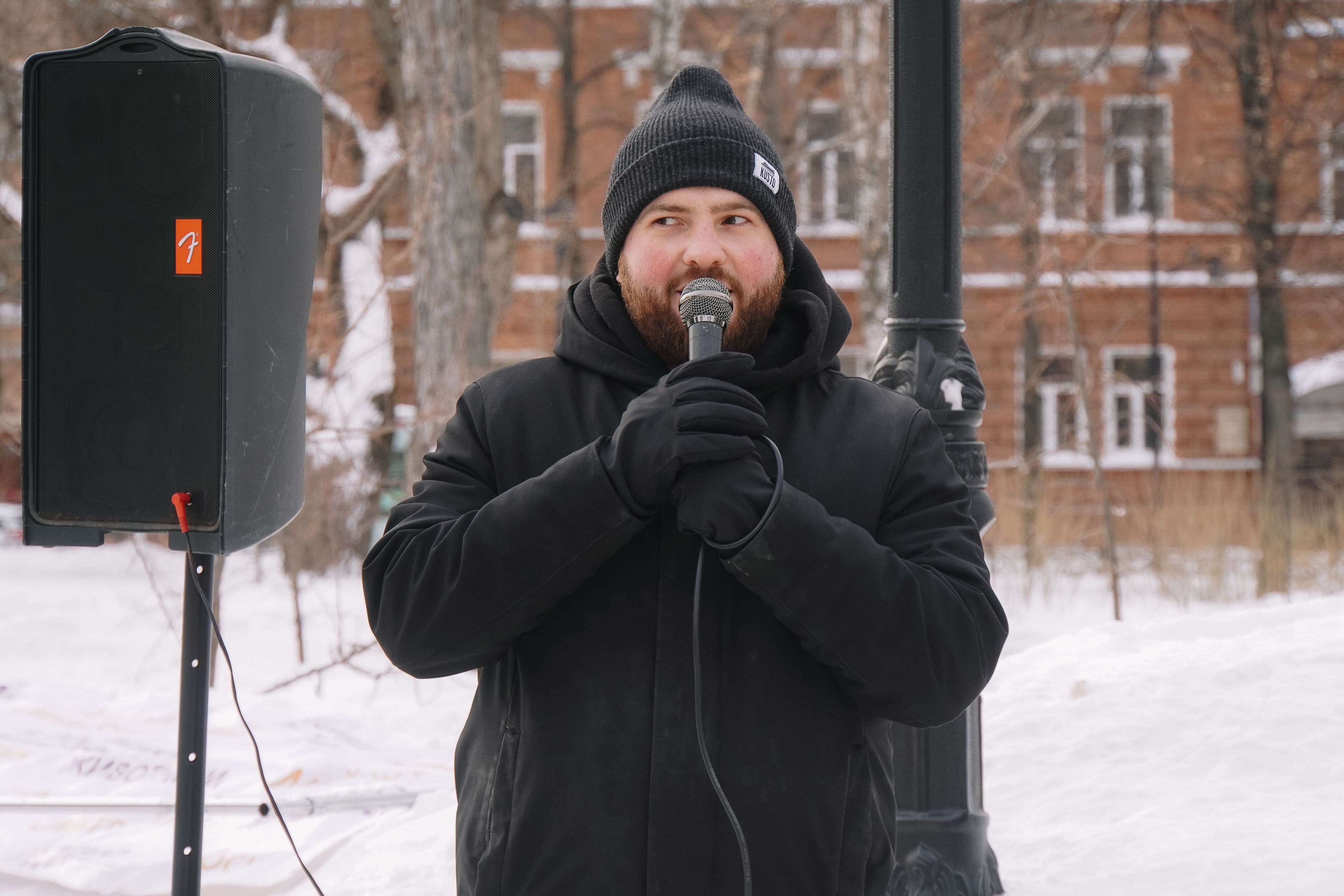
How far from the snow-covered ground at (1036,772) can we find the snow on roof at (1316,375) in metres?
13.9

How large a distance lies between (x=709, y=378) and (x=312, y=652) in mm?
8585

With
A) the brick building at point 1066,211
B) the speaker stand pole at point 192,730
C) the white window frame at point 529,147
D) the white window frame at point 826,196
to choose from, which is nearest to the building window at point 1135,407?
the brick building at point 1066,211

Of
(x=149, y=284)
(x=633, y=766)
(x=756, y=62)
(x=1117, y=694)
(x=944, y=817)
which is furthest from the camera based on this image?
(x=756, y=62)

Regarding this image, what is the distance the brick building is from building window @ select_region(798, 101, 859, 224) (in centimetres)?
5

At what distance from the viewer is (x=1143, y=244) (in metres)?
19.8

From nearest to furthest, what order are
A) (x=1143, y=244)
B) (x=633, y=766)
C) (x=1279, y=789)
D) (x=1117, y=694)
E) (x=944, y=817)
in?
(x=633, y=766) < (x=944, y=817) < (x=1279, y=789) < (x=1117, y=694) < (x=1143, y=244)

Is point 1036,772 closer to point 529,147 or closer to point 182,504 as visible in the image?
point 182,504

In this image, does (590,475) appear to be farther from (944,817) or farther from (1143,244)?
(1143,244)

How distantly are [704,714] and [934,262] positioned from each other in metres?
1.98

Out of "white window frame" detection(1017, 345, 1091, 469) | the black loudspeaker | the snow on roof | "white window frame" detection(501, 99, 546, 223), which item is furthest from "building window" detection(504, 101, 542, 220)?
the black loudspeaker

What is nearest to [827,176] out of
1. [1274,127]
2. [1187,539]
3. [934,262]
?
[1274,127]

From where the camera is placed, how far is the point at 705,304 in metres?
1.88

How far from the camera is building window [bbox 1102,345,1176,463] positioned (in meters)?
19.6

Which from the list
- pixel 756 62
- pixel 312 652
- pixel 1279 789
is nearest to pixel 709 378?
pixel 1279 789
